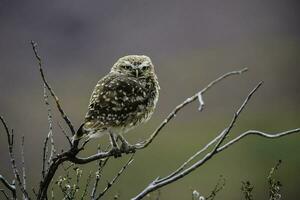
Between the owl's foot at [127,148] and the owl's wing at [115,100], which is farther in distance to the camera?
the owl's wing at [115,100]

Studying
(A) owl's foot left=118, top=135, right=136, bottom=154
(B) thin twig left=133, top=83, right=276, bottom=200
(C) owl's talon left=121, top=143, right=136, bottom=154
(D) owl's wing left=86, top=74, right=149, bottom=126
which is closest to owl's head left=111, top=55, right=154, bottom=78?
(D) owl's wing left=86, top=74, right=149, bottom=126

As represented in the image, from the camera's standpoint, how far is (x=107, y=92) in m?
4.71

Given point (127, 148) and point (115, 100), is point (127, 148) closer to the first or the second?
point (127, 148)

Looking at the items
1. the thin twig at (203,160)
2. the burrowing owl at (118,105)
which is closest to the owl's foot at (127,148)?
the burrowing owl at (118,105)

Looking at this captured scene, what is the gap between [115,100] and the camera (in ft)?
15.4

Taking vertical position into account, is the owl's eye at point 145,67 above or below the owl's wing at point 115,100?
above

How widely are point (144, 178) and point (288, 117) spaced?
8560mm

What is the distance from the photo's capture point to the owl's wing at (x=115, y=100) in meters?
4.53

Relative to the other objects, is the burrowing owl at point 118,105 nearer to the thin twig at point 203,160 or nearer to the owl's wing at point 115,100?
the owl's wing at point 115,100

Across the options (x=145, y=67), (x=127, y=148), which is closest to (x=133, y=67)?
(x=145, y=67)

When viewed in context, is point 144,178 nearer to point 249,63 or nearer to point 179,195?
point 179,195

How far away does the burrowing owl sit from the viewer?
176 inches

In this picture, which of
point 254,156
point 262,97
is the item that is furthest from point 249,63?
point 254,156

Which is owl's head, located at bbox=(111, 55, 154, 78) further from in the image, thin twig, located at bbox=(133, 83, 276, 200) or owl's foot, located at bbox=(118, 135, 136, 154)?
thin twig, located at bbox=(133, 83, 276, 200)
